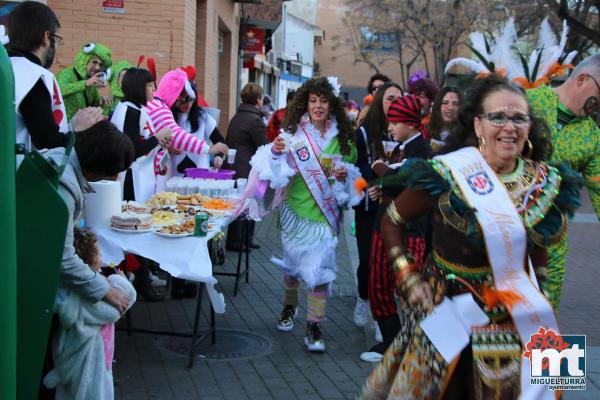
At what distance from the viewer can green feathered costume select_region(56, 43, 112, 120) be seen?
6.97 metres

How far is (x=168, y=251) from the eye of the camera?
5055 millimetres

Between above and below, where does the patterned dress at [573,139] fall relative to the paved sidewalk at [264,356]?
above

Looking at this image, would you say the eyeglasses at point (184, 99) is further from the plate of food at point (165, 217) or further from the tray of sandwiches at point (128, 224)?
the tray of sandwiches at point (128, 224)

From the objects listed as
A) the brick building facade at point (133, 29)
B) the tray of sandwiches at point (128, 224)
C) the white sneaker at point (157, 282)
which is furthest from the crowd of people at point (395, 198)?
the brick building facade at point (133, 29)

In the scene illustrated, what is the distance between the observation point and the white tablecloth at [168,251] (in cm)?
490

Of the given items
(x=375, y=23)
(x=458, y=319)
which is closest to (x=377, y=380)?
(x=458, y=319)

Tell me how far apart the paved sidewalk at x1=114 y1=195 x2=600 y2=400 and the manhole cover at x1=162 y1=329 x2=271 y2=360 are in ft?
0.15

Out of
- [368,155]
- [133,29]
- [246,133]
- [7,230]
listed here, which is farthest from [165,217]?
[133,29]

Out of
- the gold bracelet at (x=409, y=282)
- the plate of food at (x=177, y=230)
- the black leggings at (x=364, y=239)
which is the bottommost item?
the black leggings at (x=364, y=239)

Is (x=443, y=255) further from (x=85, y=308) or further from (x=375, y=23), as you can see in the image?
(x=375, y=23)

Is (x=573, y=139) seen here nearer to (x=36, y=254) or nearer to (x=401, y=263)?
(x=401, y=263)

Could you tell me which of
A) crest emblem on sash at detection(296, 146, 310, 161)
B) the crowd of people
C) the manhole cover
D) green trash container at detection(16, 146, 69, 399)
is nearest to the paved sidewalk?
the manhole cover

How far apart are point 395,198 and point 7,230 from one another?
5.26ft

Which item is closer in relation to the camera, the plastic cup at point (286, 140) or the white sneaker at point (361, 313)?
the plastic cup at point (286, 140)
